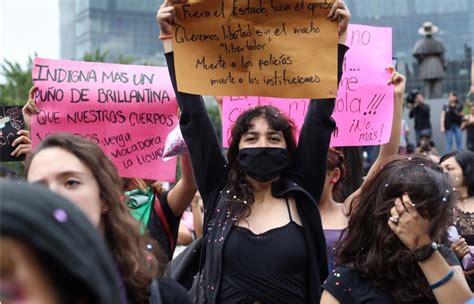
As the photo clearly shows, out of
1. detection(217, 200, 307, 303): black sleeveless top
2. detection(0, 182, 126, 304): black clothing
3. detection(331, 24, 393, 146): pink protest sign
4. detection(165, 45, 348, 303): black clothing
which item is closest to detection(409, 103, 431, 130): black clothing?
detection(331, 24, 393, 146): pink protest sign

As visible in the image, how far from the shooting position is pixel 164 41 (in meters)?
3.35

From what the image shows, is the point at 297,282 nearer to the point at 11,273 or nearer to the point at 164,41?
the point at 164,41

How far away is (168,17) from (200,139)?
0.55m

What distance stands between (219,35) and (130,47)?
2710 inches

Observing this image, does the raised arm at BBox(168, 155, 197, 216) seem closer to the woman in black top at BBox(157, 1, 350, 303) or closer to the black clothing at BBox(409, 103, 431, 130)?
the woman in black top at BBox(157, 1, 350, 303)

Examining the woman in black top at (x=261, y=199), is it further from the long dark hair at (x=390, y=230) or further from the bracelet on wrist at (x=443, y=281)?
the bracelet on wrist at (x=443, y=281)

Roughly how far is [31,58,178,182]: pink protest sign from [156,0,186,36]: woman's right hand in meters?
1.03

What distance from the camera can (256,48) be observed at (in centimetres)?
329

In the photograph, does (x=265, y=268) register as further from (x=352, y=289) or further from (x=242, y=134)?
(x=242, y=134)

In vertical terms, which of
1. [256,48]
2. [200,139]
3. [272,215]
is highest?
[256,48]

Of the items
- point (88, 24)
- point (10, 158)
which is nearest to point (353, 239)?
point (10, 158)

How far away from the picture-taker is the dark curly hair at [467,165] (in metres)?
4.62

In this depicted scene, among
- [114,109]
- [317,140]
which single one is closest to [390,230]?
[317,140]

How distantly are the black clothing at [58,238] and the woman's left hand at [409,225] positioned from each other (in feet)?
4.98
